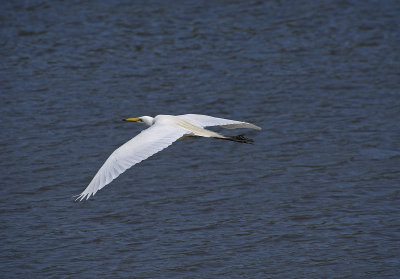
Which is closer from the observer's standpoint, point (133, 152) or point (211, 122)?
point (133, 152)

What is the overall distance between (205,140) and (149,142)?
328 centimetres

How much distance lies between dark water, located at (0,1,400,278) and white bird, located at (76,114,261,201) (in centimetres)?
83

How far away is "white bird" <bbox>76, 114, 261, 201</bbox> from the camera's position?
641cm

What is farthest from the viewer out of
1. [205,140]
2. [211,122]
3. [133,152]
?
[205,140]

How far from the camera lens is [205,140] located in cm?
1025

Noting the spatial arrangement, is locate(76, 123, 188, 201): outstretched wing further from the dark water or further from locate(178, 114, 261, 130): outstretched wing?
the dark water

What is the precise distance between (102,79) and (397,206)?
5700mm

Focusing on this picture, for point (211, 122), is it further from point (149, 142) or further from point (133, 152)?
point (133, 152)

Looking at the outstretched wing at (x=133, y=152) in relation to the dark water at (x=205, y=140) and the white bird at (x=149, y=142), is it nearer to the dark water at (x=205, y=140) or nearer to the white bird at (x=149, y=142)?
the white bird at (x=149, y=142)

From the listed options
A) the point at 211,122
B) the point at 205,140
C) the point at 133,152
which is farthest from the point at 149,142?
the point at 205,140

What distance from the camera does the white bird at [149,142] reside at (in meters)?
6.41

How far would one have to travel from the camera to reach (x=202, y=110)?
35.8 feet

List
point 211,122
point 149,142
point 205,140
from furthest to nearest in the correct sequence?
point 205,140
point 211,122
point 149,142

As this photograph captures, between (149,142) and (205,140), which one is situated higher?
(149,142)
